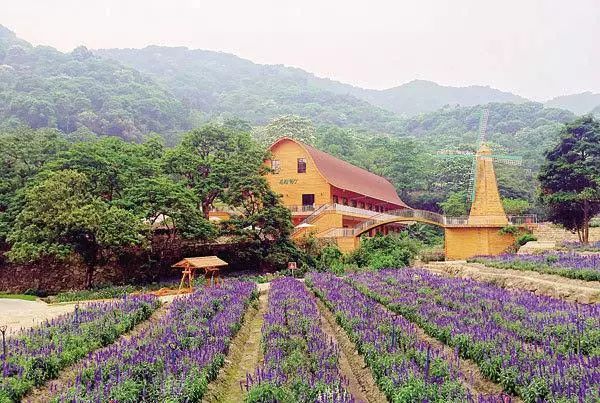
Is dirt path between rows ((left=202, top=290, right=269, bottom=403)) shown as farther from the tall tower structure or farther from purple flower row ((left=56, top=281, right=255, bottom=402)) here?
the tall tower structure

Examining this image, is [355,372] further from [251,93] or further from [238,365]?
[251,93]

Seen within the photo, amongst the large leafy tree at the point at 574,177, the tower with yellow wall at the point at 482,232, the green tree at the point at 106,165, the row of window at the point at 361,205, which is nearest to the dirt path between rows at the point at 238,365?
the green tree at the point at 106,165

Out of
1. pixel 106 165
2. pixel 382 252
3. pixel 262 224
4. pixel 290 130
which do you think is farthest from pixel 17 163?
pixel 290 130

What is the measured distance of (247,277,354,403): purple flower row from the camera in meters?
6.00

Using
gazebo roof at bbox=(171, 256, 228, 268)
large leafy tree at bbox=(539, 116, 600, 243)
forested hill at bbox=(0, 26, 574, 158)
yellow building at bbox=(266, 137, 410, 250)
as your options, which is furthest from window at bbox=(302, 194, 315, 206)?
forested hill at bbox=(0, 26, 574, 158)

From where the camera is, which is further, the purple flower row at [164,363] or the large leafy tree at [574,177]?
the large leafy tree at [574,177]

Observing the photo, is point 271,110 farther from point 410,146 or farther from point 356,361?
point 356,361

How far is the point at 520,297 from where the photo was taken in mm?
13039

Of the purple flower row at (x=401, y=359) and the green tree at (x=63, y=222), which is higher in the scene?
the green tree at (x=63, y=222)

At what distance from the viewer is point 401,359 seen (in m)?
7.41

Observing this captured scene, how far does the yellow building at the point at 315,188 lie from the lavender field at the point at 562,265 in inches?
508

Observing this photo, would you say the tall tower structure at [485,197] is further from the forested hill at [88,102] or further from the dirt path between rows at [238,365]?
the forested hill at [88,102]

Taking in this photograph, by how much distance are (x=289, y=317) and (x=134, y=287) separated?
1451cm

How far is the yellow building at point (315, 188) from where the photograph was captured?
3300 cm
